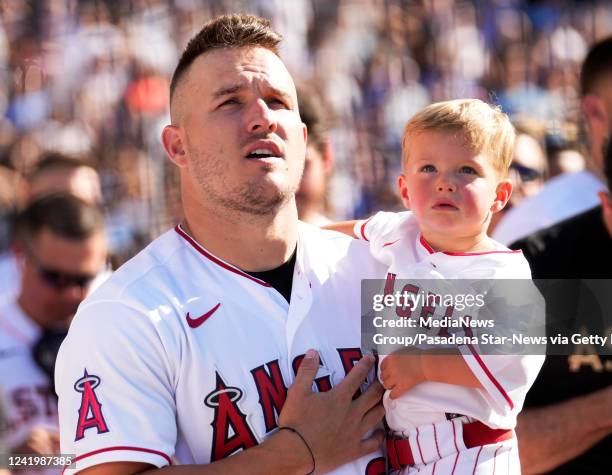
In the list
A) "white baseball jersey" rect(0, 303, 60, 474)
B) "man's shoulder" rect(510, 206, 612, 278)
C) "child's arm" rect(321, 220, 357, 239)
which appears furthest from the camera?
"white baseball jersey" rect(0, 303, 60, 474)

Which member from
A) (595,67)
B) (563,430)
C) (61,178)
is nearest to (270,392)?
(563,430)

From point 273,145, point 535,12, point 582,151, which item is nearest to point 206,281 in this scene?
point 273,145

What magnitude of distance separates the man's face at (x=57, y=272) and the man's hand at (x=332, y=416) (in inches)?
78.3

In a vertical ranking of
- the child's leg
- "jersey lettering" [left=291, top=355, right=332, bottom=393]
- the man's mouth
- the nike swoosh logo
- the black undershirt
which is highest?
the man's mouth

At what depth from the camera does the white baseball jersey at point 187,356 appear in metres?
2.56

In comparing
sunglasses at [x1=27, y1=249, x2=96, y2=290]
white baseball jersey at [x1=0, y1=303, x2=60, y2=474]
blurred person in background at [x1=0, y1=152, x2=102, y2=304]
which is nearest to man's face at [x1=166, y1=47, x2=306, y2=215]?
white baseball jersey at [x1=0, y1=303, x2=60, y2=474]

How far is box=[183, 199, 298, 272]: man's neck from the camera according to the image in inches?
117

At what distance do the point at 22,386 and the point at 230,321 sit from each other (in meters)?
1.66

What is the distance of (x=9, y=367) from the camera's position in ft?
13.6

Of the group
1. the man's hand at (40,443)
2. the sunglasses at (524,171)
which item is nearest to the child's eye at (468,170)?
the man's hand at (40,443)

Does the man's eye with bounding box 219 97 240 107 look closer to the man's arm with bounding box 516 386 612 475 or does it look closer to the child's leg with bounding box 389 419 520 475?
the child's leg with bounding box 389 419 520 475

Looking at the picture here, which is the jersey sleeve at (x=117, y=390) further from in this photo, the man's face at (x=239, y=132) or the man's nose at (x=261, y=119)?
the man's nose at (x=261, y=119)

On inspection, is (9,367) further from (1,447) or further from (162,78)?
(162,78)

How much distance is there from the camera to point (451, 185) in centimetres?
286
